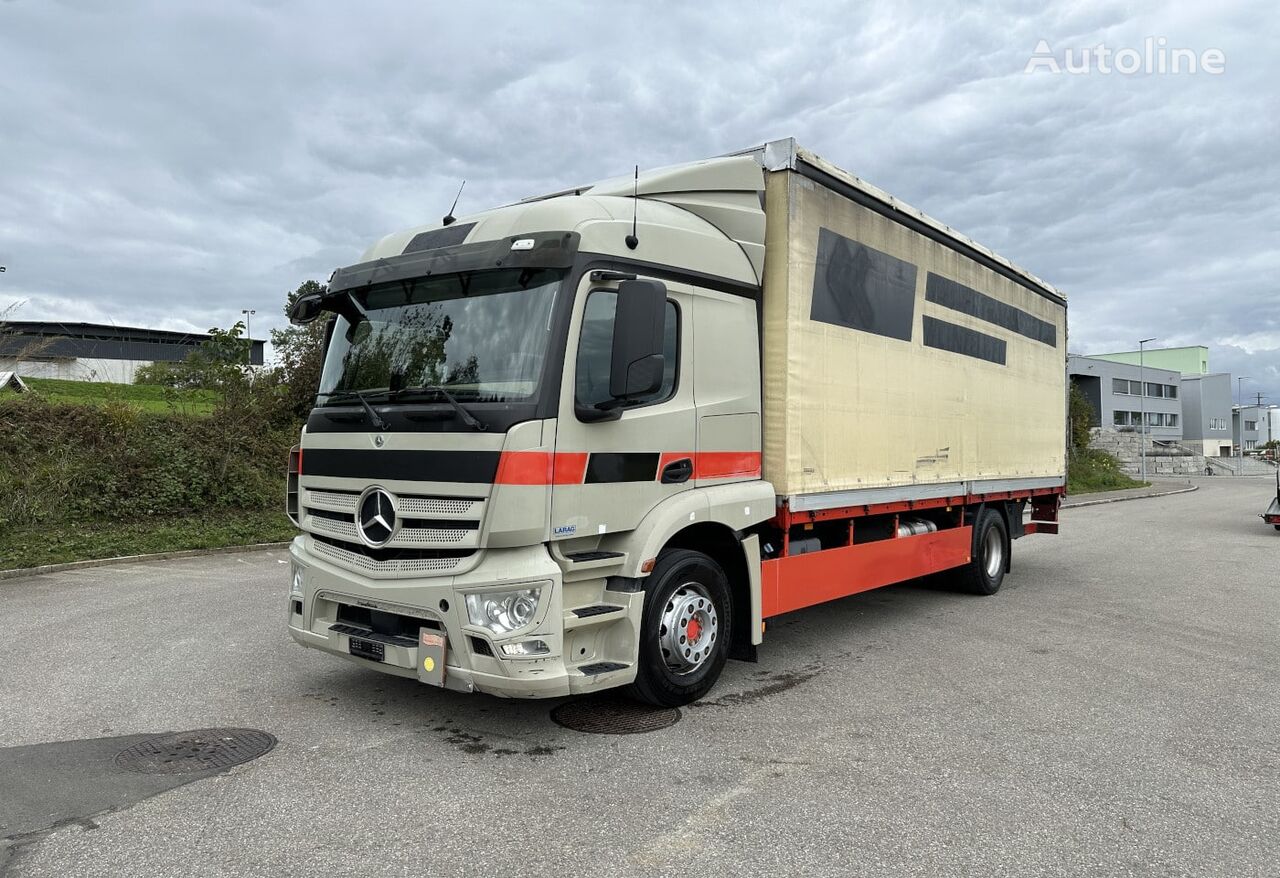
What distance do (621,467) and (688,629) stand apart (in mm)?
1152

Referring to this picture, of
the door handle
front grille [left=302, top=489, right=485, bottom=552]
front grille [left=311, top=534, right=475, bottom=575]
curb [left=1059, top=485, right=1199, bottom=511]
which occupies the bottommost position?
curb [left=1059, top=485, right=1199, bottom=511]

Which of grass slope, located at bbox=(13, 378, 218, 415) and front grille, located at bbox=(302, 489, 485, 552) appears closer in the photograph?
front grille, located at bbox=(302, 489, 485, 552)

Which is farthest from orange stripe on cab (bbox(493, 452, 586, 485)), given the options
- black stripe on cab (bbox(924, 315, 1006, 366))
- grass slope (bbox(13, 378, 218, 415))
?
grass slope (bbox(13, 378, 218, 415))

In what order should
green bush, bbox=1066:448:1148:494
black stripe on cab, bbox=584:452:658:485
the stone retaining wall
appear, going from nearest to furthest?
black stripe on cab, bbox=584:452:658:485 → green bush, bbox=1066:448:1148:494 → the stone retaining wall

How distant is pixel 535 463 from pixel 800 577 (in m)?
2.67

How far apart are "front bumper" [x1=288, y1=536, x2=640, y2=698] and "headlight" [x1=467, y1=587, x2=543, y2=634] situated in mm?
38

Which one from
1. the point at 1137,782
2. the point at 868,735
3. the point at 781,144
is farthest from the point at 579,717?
the point at 781,144

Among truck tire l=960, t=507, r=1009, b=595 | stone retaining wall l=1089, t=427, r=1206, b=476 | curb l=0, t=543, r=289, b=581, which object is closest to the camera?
truck tire l=960, t=507, r=1009, b=595

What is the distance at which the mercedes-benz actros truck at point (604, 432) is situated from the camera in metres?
4.41

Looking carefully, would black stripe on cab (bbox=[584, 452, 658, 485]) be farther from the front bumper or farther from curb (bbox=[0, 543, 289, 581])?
curb (bbox=[0, 543, 289, 581])

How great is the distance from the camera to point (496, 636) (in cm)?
431

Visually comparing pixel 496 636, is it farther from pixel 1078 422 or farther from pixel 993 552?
pixel 1078 422

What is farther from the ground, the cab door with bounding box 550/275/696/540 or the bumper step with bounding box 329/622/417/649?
the cab door with bounding box 550/275/696/540

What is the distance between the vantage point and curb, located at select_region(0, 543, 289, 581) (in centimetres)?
1071
